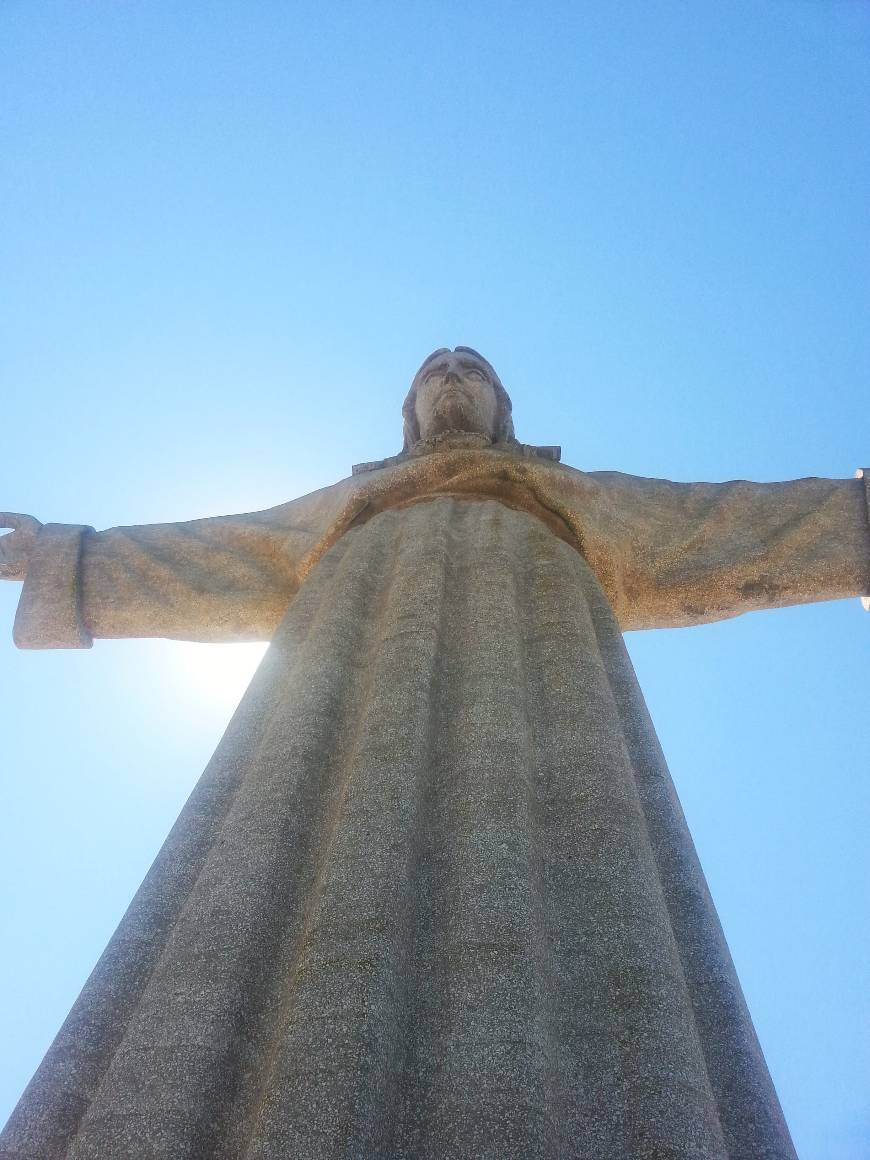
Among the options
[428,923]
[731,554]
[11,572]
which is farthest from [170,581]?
[428,923]

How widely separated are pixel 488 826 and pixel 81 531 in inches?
182

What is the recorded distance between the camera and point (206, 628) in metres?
6.28

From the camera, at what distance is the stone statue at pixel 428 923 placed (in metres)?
2.14

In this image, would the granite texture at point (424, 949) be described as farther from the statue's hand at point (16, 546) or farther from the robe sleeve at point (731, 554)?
the statue's hand at point (16, 546)

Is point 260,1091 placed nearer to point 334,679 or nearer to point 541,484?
point 334,679

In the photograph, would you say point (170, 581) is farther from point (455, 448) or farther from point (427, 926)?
point (427, 926)

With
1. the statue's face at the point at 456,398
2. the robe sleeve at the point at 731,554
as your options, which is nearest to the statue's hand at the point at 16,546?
the statue's face at the point at 456,398

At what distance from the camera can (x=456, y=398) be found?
728cm

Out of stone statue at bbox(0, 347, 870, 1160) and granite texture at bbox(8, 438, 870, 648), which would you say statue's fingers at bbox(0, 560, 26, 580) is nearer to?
granite texture at bbox(8, 438, 870, 648)

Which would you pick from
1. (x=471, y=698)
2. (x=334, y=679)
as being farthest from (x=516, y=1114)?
(x=334, y=679)

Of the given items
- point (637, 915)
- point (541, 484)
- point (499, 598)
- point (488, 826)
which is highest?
point (541, 484)

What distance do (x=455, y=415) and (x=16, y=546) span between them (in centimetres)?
315

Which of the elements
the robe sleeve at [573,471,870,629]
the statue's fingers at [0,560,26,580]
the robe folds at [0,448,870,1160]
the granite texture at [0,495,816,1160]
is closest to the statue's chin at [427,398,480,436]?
the robe sleeve at [573,471,870,629]

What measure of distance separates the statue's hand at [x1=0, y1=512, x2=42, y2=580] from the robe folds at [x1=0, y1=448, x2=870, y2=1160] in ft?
8.50
